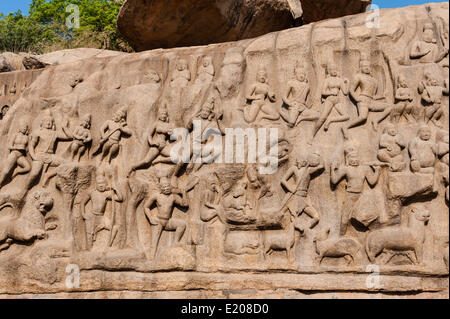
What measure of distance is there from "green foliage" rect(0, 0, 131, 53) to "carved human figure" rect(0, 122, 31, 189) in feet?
32.4

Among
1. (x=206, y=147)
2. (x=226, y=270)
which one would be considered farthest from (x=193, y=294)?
(x=206, y=147)

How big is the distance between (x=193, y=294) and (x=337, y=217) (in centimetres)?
209

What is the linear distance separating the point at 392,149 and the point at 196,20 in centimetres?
502

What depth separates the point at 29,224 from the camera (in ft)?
25.7

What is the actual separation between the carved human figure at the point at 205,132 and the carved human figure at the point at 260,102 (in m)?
0.42

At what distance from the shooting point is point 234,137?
7441mm

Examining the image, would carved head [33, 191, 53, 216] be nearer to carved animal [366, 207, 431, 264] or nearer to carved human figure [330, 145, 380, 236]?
carved human figure [330, 145, 380, 236]

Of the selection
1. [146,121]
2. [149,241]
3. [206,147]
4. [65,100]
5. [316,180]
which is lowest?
[149,241]

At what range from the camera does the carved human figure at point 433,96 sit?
6.73 metres

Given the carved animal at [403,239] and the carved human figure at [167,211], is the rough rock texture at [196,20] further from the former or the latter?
the carved animal at [403,239]

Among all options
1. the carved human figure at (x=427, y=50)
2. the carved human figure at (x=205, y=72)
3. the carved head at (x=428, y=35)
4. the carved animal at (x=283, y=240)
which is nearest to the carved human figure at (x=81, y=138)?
the carved human figure at (x=205, y=72)

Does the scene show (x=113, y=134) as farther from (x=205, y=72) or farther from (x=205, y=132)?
(x=205, y=72)

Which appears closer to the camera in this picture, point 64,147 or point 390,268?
point 390,268

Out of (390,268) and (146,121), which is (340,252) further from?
(146,121)
